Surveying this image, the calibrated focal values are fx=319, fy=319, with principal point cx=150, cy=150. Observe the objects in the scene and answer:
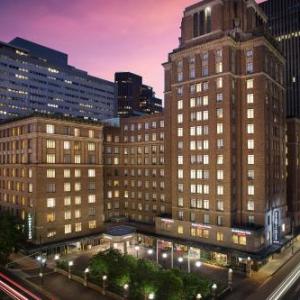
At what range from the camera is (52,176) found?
75.4m

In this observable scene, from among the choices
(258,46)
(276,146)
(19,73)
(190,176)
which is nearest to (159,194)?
(190,176)

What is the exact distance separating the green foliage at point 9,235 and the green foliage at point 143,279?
19867mm

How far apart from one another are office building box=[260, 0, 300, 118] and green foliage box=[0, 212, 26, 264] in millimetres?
135698

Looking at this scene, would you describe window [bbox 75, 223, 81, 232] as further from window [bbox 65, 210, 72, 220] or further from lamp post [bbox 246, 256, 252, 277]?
lamp post [bbox 246, 256, 252, 277]

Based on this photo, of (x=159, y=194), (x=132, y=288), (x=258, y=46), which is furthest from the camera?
(x=159, y=194)

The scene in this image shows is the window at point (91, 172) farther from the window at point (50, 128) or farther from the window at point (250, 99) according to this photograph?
the window at point (250, 99)

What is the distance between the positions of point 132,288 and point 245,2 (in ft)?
243

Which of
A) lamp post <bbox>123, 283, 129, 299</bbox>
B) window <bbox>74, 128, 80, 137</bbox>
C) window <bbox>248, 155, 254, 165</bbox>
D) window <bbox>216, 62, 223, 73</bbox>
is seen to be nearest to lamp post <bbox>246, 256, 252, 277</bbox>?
window <bbox>248, 155, 254, 165</bbox>

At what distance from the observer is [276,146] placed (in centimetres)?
8175

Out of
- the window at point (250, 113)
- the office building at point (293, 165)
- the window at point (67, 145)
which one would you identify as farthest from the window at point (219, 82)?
the window at point (67, 145)

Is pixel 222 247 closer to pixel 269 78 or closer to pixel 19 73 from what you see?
pixel 269 78

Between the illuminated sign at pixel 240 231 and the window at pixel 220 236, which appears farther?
the window at pixel 220 236

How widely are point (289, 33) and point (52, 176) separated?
441 ft

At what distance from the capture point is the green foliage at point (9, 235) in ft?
210
